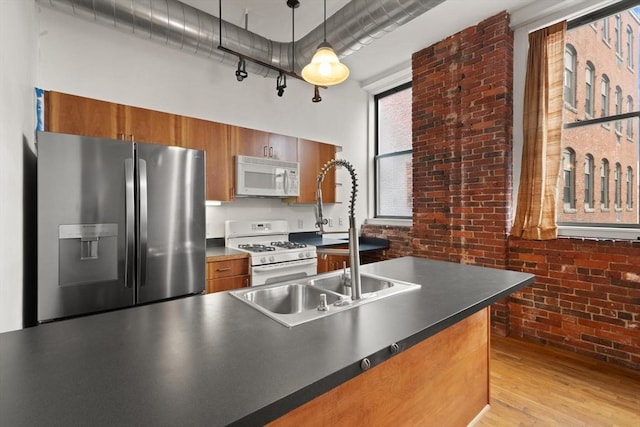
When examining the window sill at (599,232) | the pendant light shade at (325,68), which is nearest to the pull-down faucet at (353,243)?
the pendant light shade at (325,68)

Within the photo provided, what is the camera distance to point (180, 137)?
284 cm

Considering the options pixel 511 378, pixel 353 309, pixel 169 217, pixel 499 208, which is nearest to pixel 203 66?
pixel 169 217

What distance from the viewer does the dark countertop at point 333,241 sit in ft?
13.0

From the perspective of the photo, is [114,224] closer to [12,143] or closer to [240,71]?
[12,143]

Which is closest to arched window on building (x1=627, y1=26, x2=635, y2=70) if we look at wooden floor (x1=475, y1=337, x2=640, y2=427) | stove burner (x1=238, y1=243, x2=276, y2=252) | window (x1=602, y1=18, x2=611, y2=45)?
window (x1=602, y1=18, x2=611, y2=45)

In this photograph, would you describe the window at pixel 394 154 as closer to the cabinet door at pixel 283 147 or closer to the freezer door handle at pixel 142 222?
the cabinet door at pixel 283 147

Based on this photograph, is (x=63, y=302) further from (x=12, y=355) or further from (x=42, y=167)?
(x=12, y=355)

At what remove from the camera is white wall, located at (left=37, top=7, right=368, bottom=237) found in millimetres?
2656

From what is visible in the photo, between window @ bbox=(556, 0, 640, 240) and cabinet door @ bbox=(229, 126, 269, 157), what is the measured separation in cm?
294

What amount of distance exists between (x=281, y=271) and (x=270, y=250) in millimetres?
235

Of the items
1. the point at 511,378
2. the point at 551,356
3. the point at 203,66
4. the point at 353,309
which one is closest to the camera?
the point at 353,309

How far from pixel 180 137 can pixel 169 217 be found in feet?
2.86

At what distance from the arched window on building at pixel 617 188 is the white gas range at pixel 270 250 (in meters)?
2.77

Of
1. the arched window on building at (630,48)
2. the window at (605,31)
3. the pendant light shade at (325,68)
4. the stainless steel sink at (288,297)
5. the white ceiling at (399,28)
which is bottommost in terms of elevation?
the stainless steel sink at (288,297)
